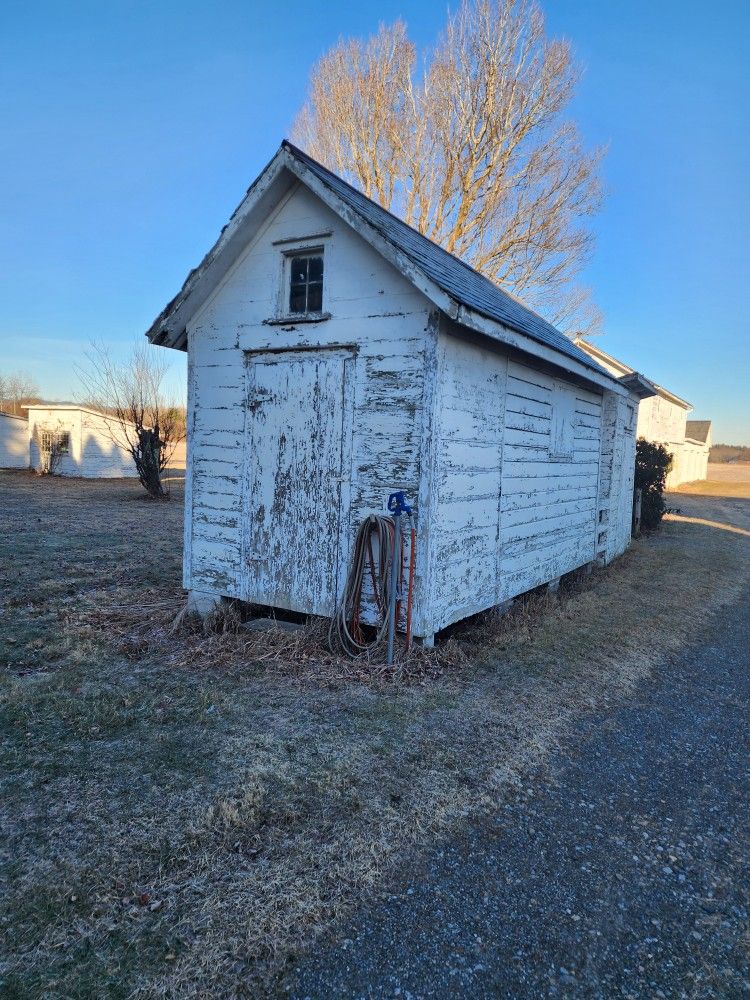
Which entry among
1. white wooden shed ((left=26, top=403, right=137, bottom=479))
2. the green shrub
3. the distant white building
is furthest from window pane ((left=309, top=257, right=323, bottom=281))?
white wooden shed ((left=26, top=403, right=137, bottom=479))

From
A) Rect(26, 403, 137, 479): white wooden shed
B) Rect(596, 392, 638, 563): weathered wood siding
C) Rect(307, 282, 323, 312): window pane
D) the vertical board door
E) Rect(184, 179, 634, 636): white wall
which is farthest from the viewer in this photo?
Rect(26, 403, 137, 479): white wooden shed

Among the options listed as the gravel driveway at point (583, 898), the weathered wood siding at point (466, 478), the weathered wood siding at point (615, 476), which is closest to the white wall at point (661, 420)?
the weathered wood siding at point (615, 476)

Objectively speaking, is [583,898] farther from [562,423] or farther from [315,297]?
[562,423]

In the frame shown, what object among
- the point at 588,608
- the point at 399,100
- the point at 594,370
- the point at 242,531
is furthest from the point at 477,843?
the point at 399,100

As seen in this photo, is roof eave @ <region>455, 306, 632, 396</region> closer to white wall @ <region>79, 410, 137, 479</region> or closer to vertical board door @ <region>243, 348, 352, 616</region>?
vertical board door @ <region>243, 348, 352, 616</region>

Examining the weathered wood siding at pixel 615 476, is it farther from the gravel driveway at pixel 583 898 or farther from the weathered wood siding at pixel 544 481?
the gravel driveway at pixel 583 898

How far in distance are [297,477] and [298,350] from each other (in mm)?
1221

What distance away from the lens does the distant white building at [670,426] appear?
2866 cm

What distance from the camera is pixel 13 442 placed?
29.5 meters

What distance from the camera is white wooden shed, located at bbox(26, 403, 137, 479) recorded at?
27.3 meters

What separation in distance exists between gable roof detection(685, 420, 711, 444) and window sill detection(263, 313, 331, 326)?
168 ft

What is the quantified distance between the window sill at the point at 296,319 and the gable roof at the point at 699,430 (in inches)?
2020

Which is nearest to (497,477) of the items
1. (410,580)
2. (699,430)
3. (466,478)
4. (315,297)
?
(466,478)

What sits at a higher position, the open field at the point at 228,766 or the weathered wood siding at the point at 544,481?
the weathered wood siding at the point at 544,481
